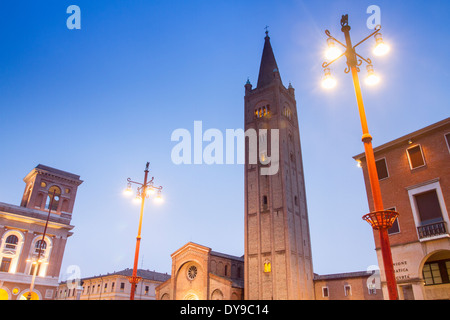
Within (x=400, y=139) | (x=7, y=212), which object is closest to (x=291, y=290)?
(x=400, y=139)

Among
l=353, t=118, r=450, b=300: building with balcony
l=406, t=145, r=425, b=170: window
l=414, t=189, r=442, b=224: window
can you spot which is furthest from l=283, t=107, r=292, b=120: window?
l=414, t=189, r=442, b=224: window

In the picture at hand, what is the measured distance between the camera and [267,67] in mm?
52188

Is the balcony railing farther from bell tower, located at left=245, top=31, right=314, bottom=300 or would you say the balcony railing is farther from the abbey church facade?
bell tower, located at left=245, top=31, right=314, bottom=300

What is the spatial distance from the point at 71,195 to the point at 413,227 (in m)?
46.2

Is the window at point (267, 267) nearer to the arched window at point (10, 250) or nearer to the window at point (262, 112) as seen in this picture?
the window at point (262, 112)

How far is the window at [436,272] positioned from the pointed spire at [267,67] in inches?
1355

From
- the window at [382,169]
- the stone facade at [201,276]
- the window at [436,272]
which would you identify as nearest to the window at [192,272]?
the stone facade at [201,276]

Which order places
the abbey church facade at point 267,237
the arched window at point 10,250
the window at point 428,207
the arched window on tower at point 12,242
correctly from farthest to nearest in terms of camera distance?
the arched window on tower at point 12,242
the arched window at point 10,250
the abbey church facade at point 267,237
the window at point 428,207

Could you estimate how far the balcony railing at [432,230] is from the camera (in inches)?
738

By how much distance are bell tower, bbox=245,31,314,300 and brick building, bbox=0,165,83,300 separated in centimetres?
2457

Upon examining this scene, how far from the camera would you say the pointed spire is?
164ft

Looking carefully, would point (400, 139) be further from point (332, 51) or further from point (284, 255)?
point (284, 255)
